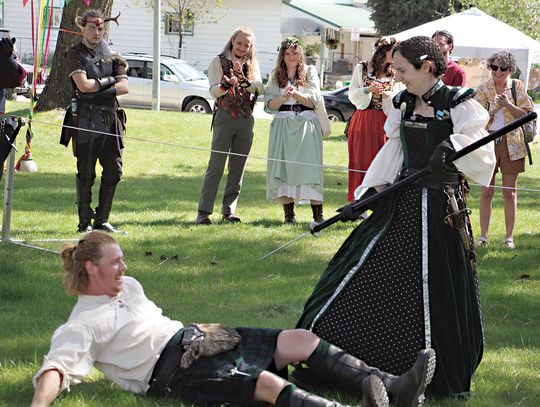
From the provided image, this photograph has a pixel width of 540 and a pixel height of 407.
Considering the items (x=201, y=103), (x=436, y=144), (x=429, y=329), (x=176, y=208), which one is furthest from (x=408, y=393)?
(x=201, y=103)

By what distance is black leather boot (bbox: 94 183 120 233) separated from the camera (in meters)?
8.85

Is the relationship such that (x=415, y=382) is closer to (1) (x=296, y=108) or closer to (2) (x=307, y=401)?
(2) (x=307, y=401)

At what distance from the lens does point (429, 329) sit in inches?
181

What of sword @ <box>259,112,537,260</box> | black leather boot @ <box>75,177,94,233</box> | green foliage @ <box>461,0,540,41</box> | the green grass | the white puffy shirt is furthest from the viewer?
green foliage @ <box>461,0,540,41</box>

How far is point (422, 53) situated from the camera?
483 cm

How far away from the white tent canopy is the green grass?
7.20 metres

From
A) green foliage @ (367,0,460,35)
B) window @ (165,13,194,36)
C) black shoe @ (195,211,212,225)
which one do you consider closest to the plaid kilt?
black shoe @ (195,211,212,225)

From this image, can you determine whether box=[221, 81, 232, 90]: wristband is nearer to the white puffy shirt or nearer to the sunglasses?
the sunglasses

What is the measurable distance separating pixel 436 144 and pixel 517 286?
288 cm

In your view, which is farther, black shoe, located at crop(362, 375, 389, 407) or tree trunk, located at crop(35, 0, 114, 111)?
tree trunk, located at crop(35, 0, 114, 111)

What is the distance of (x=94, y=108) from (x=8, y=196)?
3.86 feet

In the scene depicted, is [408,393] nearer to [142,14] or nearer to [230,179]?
[230,179]

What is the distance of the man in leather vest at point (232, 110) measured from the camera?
371 inches

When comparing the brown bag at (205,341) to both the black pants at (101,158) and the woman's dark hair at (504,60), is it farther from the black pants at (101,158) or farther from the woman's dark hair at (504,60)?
the woman's dark hair at (504,60)
